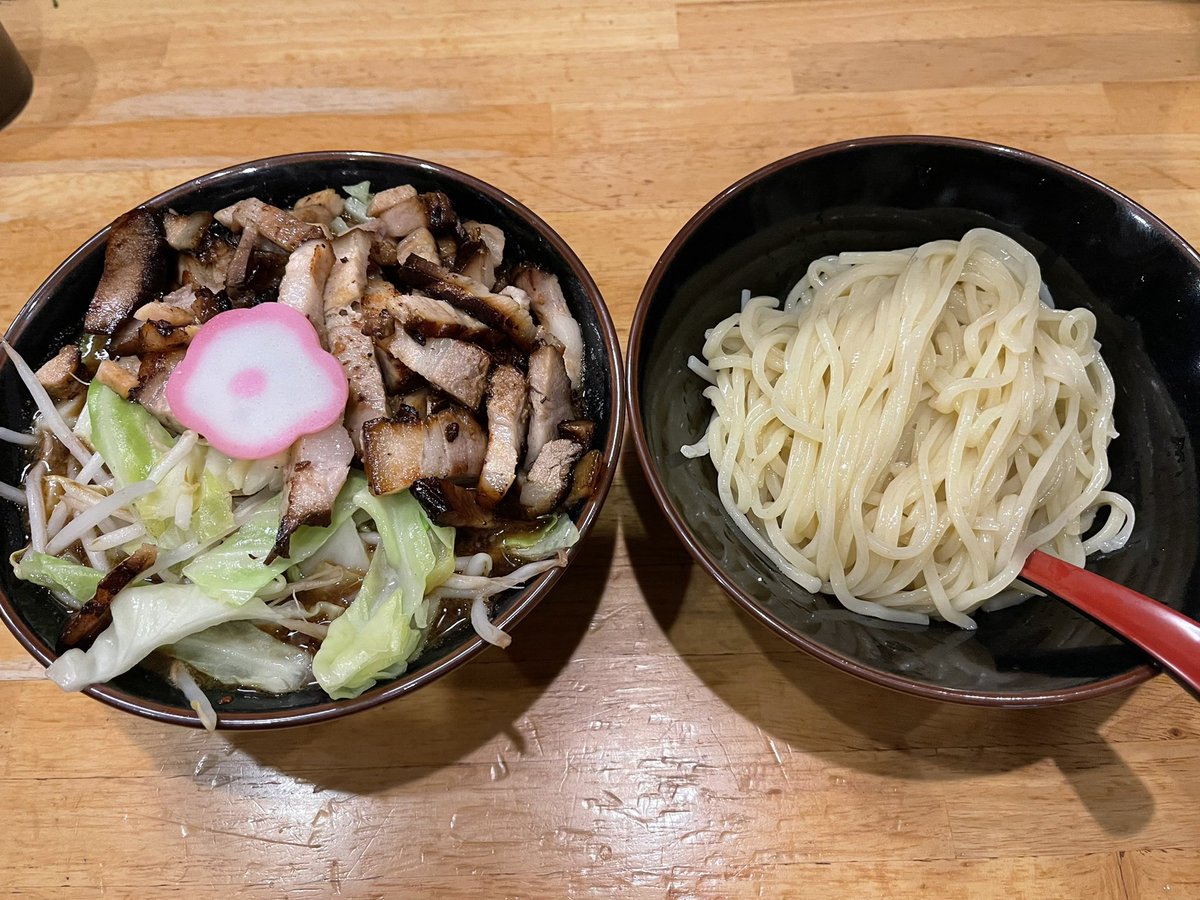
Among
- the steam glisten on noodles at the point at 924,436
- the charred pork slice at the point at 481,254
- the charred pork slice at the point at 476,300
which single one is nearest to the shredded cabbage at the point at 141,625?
the charred pork slice at the point at 476,300

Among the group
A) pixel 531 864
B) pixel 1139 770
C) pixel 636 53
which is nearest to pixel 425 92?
pixel 636 53

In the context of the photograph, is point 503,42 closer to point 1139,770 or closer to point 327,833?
point 327,833

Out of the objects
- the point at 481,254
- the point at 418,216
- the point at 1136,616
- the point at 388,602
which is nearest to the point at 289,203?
the point at 418,216

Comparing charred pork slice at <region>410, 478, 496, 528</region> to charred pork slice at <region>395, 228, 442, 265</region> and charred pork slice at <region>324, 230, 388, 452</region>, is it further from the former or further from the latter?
charred pork slice at <region>395, 228, 442, 265</region>

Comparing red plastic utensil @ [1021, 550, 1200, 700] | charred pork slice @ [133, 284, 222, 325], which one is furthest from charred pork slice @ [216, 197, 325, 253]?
red plastic utensil @ [1021, 550, 1200, 700]

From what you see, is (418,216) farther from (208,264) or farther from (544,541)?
(544,541)

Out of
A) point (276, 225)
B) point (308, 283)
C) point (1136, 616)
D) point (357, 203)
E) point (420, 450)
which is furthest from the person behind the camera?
point (357, 203)
